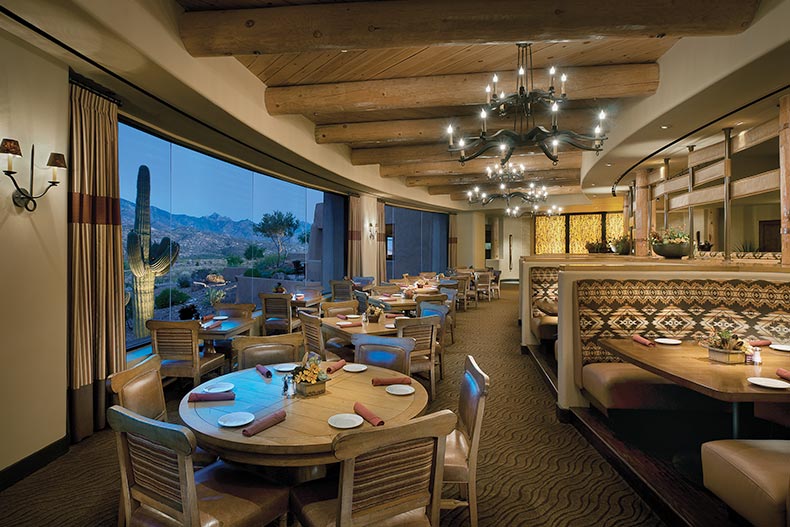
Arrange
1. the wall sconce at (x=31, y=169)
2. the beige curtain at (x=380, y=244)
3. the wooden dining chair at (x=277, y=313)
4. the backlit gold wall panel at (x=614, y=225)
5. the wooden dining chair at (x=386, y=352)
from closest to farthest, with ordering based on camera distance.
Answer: the wall sconce at (x=31, y=169) → the wooden dining chair at (x=386, y=352) → the wooden dining chair at (x=277, y=313) → the beige curtain at (x=380, y=244) → the backlit gold wall panel at (x=614, y=225)

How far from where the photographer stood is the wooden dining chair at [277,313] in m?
6.14

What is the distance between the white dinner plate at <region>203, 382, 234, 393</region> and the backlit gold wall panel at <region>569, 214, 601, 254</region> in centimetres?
1600

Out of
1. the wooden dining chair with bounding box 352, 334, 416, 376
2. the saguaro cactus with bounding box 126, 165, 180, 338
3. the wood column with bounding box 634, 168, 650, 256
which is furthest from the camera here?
the wood column with bounding box 634, 168, 650, 256

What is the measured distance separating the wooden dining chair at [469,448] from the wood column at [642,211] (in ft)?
24.5

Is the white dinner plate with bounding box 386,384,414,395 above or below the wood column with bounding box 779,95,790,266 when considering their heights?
below

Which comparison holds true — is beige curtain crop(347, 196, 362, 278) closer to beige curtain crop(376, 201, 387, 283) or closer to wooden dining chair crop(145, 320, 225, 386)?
beige curtain crop(376, 201, 387, 283)

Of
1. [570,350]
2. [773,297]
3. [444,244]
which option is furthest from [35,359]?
[444,244]

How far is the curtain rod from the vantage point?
3412mm

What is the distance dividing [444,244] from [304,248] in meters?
8.37

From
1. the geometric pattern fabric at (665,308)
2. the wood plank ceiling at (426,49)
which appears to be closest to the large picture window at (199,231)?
the wood plank ceiling at (426,49)

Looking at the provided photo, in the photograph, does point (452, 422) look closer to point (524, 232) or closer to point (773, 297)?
point (773, 297)

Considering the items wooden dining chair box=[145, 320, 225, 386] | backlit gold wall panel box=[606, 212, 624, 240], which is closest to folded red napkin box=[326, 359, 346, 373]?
wooden dining chair box=[145, 320, 225, 386]

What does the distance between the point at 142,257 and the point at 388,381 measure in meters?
3.96

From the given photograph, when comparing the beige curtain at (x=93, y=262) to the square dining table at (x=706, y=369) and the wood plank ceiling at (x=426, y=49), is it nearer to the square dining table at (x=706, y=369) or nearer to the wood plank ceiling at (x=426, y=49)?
the wood plank ceiling at (x=426, y=49)
